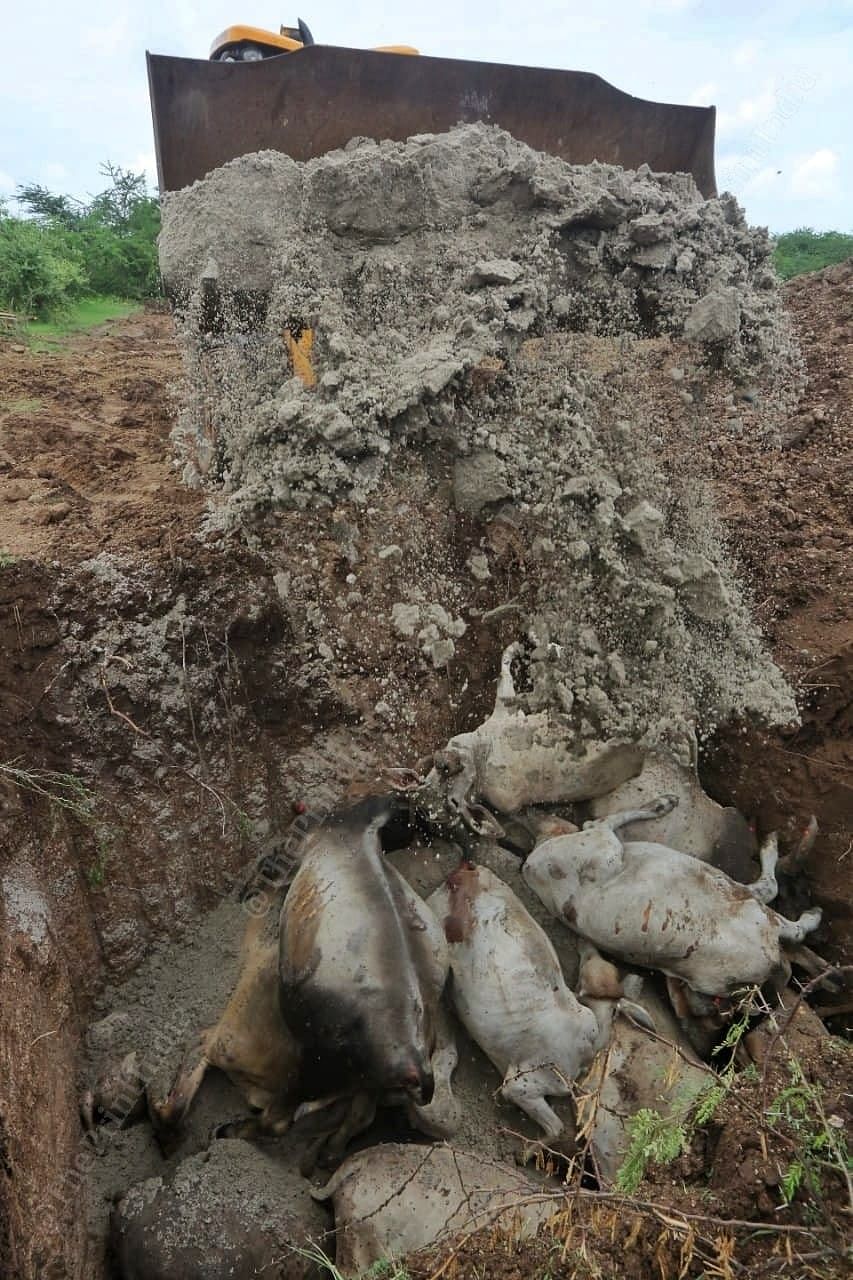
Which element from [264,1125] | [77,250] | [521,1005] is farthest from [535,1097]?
[77,250]

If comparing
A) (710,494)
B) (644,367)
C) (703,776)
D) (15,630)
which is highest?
(644,367)

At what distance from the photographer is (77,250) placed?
8.92m

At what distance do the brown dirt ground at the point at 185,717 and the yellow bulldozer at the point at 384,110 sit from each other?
4.54 feet

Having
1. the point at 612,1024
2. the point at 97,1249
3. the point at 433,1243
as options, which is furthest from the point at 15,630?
the point at 612,1024

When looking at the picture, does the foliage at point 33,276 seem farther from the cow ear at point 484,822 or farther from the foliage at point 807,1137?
the foliage at point 807,1137

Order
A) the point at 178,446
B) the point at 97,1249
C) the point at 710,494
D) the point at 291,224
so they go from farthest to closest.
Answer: the point at 178,446 < the point at 710,494 < the point at 291,224 < the point at 97,1249

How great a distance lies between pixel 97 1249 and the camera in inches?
87.4

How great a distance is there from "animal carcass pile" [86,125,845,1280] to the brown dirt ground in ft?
0.28

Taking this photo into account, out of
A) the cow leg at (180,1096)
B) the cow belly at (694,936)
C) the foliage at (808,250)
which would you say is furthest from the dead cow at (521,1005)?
the foliage at (808,250)

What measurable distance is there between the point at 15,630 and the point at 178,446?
157cm

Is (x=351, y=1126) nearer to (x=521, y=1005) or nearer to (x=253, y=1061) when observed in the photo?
(x=253, y=1061)

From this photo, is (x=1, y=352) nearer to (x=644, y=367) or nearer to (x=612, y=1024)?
(x=644, y=367)

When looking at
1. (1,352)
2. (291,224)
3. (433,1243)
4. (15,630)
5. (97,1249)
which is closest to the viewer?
(433,1243)

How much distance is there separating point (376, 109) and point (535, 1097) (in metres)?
3.93
